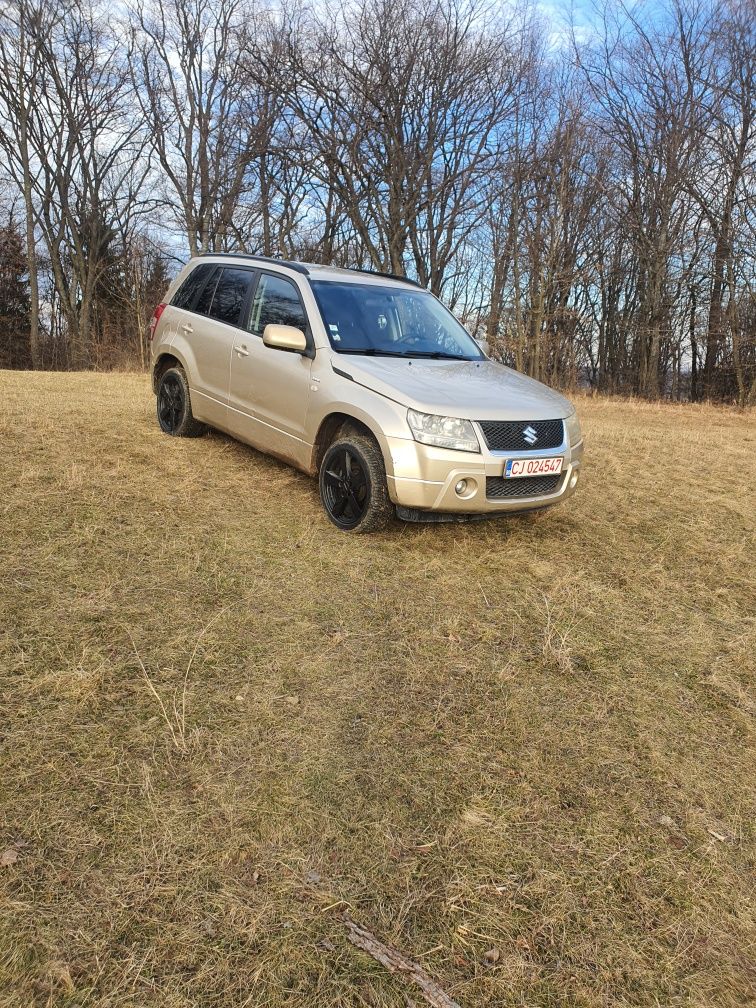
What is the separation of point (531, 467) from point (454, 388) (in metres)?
0.74

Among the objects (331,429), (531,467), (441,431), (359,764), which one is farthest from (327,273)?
(359,764)

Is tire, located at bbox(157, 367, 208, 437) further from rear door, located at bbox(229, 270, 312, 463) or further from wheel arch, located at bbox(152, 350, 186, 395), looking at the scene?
rear door, located at bbox(229, 270, 312, 463)

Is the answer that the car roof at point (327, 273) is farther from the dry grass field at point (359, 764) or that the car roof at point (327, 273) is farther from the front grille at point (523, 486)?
the front grille at point (523, 486)

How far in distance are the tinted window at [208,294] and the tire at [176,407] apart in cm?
64

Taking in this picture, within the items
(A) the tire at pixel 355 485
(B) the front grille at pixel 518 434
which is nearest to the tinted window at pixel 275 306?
(A) the tire at pixel 355 485

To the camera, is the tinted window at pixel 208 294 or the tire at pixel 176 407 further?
the tire at pixel 176 407

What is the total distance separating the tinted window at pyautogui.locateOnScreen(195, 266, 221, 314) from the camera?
6.06 metres

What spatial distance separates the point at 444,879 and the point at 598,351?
33049 millimetres

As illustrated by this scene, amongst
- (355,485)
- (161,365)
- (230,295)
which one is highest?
(230,295)

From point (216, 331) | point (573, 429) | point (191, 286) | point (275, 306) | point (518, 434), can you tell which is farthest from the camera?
point (191, 286)

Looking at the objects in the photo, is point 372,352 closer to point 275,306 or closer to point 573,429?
point 275,306

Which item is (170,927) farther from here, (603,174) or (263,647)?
(603,174)

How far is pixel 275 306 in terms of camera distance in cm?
531

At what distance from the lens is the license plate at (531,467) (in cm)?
412
